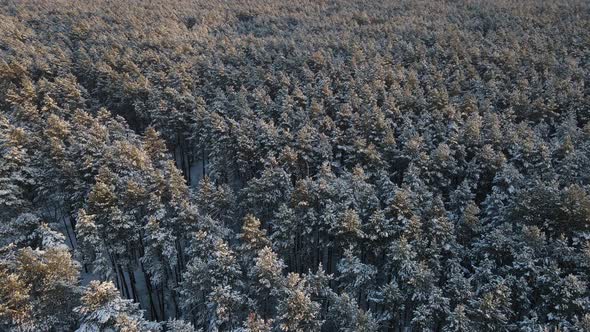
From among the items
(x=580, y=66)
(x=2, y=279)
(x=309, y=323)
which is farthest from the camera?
(x=580, y=66)

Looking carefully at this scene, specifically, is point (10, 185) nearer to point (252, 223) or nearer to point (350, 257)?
point (252, 223)

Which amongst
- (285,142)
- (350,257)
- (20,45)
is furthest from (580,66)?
(20,45)

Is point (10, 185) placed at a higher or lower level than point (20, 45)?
lower

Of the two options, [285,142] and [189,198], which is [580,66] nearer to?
[285,142]

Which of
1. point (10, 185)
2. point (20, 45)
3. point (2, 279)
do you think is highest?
point (20, 45)

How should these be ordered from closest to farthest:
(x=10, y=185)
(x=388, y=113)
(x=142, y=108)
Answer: (x=10, y=185), (x=388, y=113), (x=142, y=108)

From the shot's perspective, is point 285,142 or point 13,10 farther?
point 13,10

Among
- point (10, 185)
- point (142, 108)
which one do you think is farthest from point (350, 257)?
point (142, 108)
